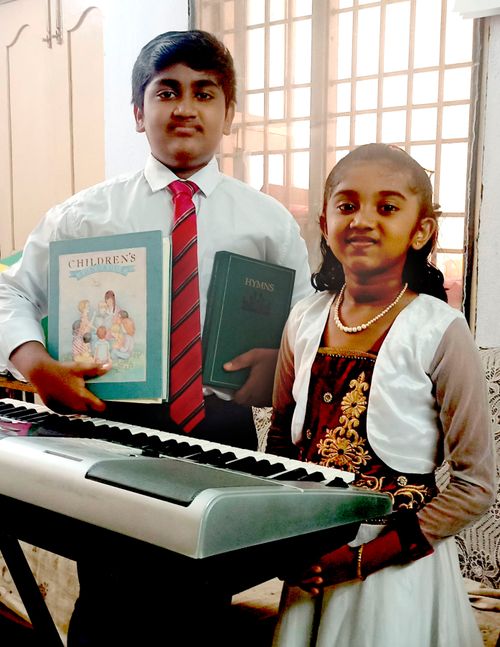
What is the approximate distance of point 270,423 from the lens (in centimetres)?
114

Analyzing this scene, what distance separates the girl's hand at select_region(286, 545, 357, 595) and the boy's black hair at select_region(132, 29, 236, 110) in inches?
29.4

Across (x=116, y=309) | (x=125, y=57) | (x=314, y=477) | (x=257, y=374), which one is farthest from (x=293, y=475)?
(x=125, y=57)

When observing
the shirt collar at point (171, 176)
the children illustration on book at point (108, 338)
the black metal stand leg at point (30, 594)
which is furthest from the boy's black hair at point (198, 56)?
the black metal stand leg at point (30, 594)

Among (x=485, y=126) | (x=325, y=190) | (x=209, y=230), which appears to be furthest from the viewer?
(x=209, y=230)

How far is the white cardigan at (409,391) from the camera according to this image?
930 millimetres

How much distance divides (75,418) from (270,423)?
0.43 metres

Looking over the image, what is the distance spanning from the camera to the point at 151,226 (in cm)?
132

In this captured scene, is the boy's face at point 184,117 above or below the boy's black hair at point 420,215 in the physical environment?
above

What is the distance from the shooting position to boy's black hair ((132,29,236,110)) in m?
1.22

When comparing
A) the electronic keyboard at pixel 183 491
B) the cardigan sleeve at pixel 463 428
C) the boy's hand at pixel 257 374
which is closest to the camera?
the electronic keyboard at pixel 183 491

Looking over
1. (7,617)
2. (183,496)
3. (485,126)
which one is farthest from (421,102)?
(7,617)

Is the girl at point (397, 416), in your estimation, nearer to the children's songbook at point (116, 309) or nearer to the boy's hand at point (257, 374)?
the boy's hand at point (257, 374)

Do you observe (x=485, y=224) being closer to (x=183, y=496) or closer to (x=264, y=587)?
(x=183, y=496)

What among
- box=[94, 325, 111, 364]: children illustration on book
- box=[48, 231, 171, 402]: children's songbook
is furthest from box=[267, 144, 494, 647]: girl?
box=[94, 325, 111, 364]: children illustration on book
